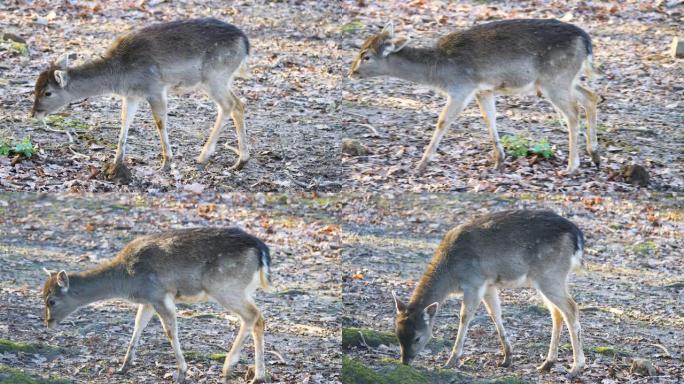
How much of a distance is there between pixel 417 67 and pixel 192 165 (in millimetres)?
3168

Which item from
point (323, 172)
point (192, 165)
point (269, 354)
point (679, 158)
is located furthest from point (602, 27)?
point (269, 354)

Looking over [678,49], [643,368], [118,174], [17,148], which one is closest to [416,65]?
[118,174]

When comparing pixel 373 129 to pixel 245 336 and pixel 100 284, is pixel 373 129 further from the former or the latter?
pixel 100 284

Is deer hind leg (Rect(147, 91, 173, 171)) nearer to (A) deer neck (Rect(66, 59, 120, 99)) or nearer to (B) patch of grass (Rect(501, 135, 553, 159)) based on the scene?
(A) deer neck (Rect(66, 59, 120, 99))

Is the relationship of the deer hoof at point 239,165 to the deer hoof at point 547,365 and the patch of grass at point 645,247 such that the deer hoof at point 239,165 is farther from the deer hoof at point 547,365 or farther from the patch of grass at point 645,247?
the patch of grass at point 645,247

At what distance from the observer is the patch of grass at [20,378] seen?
Answer: 352 inches

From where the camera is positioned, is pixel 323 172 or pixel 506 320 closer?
pixel 506 320

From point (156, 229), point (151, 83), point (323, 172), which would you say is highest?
point (151, 83)

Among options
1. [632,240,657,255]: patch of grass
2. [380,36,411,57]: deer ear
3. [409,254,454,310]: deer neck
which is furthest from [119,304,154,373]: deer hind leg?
[632,240,657,255]: patch of grass

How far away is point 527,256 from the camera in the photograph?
988 cm

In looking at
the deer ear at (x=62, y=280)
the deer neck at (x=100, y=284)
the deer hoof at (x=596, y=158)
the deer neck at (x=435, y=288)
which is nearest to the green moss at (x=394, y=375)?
the deer neck at (x=435, y=288)

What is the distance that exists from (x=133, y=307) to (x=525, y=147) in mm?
5407

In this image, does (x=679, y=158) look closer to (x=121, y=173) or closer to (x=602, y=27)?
(x=602, y=27)

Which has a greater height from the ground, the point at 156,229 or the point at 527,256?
the point at 527,256
